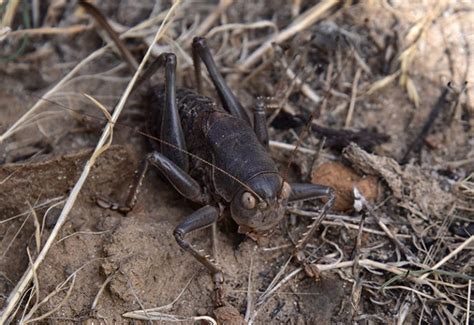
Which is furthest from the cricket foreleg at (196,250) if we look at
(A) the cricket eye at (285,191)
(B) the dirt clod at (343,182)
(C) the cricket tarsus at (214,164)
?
(B) the dirt clod at (343,182)

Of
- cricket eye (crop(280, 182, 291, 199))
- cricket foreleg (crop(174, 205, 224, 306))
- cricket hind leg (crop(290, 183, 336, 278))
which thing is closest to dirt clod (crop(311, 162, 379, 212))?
cricket hind leg (crop(290, 183, 336, 278))

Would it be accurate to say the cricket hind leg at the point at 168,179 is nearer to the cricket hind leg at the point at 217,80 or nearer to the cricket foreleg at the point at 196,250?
the cricket foreleg at the point at 196,250

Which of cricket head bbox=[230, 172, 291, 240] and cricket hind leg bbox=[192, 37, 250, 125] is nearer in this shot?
cricket head bbox=[230, 172, 291, 240]

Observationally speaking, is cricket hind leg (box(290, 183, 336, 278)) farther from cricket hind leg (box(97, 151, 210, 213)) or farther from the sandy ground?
cricket hind leg (box(97, 151, 210, 213))

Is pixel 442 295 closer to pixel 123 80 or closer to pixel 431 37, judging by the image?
pixel 431 37

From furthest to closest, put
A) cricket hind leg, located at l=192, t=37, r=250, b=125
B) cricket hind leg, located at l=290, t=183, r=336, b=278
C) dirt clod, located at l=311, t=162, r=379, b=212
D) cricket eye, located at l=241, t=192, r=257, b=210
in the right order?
cricket hind leg, located at l=192, t=37, r=250, b=125 < dirt clod, located at l=311, t=162, r=379, b=212 < cricket hind leg, located at l=290, t=183, r=336, b=278 < cricket eye, located at l=241, t=192, r=257, b=210

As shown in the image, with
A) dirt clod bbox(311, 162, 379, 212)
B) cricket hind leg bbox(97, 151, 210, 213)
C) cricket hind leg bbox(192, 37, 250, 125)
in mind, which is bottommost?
dirt clod bbox(311, 162, 379, 212)

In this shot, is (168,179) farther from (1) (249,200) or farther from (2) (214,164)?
(1) (249,200)

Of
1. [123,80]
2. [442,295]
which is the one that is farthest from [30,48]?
[442,295]

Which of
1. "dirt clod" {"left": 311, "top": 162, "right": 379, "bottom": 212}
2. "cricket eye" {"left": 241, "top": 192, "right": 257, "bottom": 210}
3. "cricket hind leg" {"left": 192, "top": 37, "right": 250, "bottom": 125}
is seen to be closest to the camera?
"cricket eye" {"left": 241, "top": 192, "right": 257, "bottom": 210}
